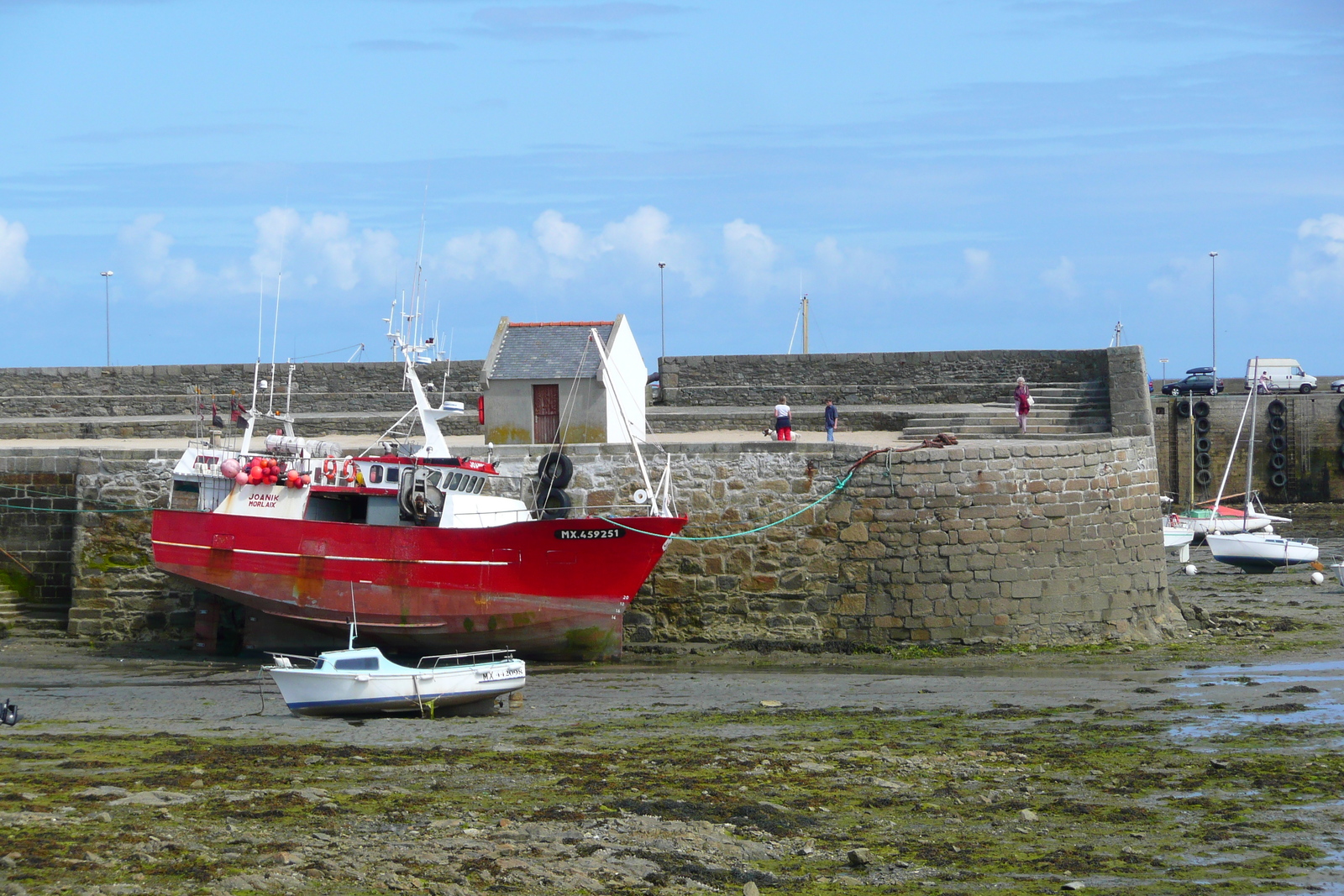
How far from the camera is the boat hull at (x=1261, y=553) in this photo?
27.2 m

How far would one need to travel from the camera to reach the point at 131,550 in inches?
688

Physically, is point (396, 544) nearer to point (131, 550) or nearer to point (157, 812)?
point (131, 550)

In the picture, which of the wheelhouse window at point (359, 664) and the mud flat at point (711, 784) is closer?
the mud flat at point (711, 784)

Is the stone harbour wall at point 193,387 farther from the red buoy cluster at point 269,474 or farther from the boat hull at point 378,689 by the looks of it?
the boat hull at point 378,689

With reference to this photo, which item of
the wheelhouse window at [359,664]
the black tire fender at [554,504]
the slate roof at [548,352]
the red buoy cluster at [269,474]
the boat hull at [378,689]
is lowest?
the boat hull at [378,689]

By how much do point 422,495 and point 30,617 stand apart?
6.18 metres

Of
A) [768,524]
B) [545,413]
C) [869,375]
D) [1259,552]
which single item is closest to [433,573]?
[545,413]

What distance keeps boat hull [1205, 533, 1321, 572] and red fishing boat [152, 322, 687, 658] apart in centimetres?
1560

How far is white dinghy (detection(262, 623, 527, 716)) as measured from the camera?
12250 mm

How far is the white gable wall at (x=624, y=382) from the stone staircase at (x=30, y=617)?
Result: 7230mm

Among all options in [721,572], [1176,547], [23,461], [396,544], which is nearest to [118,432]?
[23,461]

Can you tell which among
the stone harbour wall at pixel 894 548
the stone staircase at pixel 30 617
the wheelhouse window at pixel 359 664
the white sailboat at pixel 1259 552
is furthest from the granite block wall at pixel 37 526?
the white sailboat at pixel 1259 552

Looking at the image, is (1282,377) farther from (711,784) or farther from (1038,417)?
(711,784)

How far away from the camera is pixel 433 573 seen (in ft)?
51.0
